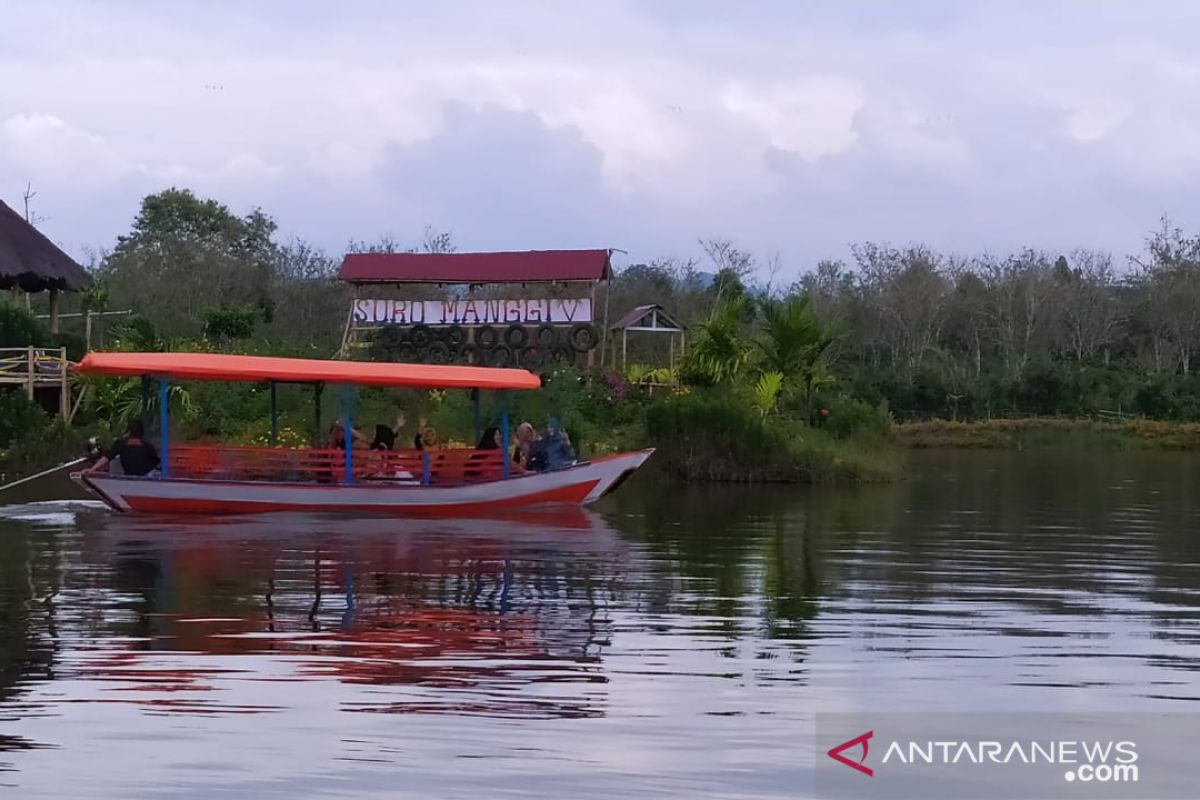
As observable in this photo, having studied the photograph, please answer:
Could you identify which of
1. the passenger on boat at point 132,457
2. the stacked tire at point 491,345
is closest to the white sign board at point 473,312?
the stacked tire at point 491,345

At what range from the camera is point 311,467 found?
23.5m

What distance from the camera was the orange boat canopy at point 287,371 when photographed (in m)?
22.1

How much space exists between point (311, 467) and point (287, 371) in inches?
79.1

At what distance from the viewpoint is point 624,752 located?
8.98 meters

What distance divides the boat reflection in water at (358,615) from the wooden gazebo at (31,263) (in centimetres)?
1521

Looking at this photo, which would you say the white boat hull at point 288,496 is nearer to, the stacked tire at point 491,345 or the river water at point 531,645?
the river water at point 531,645

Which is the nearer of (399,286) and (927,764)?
(927,764)

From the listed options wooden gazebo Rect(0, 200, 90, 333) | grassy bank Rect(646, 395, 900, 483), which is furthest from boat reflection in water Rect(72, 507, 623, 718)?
wooden gazebo Rect(0, 200, 90, 333)

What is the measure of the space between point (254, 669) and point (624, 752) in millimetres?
3256

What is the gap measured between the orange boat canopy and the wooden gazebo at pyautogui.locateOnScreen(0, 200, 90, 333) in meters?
13.9

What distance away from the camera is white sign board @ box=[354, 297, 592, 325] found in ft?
136

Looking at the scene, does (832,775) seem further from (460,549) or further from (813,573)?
(460,549)

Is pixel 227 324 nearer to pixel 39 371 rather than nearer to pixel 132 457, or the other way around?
pixel 39 371

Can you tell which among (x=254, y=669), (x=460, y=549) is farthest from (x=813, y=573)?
(x=254, y=669)
